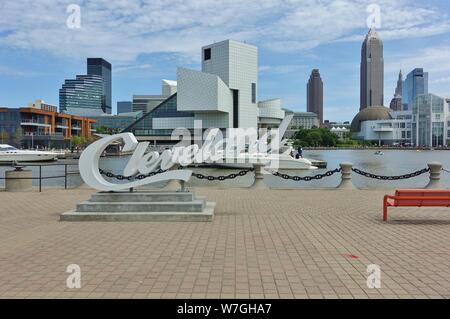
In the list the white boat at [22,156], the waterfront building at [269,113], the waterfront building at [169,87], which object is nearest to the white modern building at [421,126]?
the waterfront building at [269,113]

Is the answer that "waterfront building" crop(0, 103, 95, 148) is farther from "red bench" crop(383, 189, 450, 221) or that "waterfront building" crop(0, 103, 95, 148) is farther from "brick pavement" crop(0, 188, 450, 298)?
"red bench" crop(383, 189, 450, 221)

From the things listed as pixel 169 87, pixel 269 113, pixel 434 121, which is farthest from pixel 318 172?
pixel 434 121

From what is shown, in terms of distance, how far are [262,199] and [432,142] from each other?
176177 millimetres

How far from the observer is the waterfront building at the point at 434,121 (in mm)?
169750

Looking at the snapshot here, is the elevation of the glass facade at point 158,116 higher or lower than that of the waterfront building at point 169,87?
lower

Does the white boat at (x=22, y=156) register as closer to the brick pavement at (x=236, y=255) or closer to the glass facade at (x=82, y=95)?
the brick pavement at (x=236, y=255)

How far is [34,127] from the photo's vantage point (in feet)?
338

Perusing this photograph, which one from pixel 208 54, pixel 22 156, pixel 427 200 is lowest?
pixel 22 156

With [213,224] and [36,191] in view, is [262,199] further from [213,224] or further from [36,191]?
[36,191]

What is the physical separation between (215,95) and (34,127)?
46.0 metres

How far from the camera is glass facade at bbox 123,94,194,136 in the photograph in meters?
134

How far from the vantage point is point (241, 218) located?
10047 millimetres

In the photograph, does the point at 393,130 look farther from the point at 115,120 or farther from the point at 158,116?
the point at 115,120
